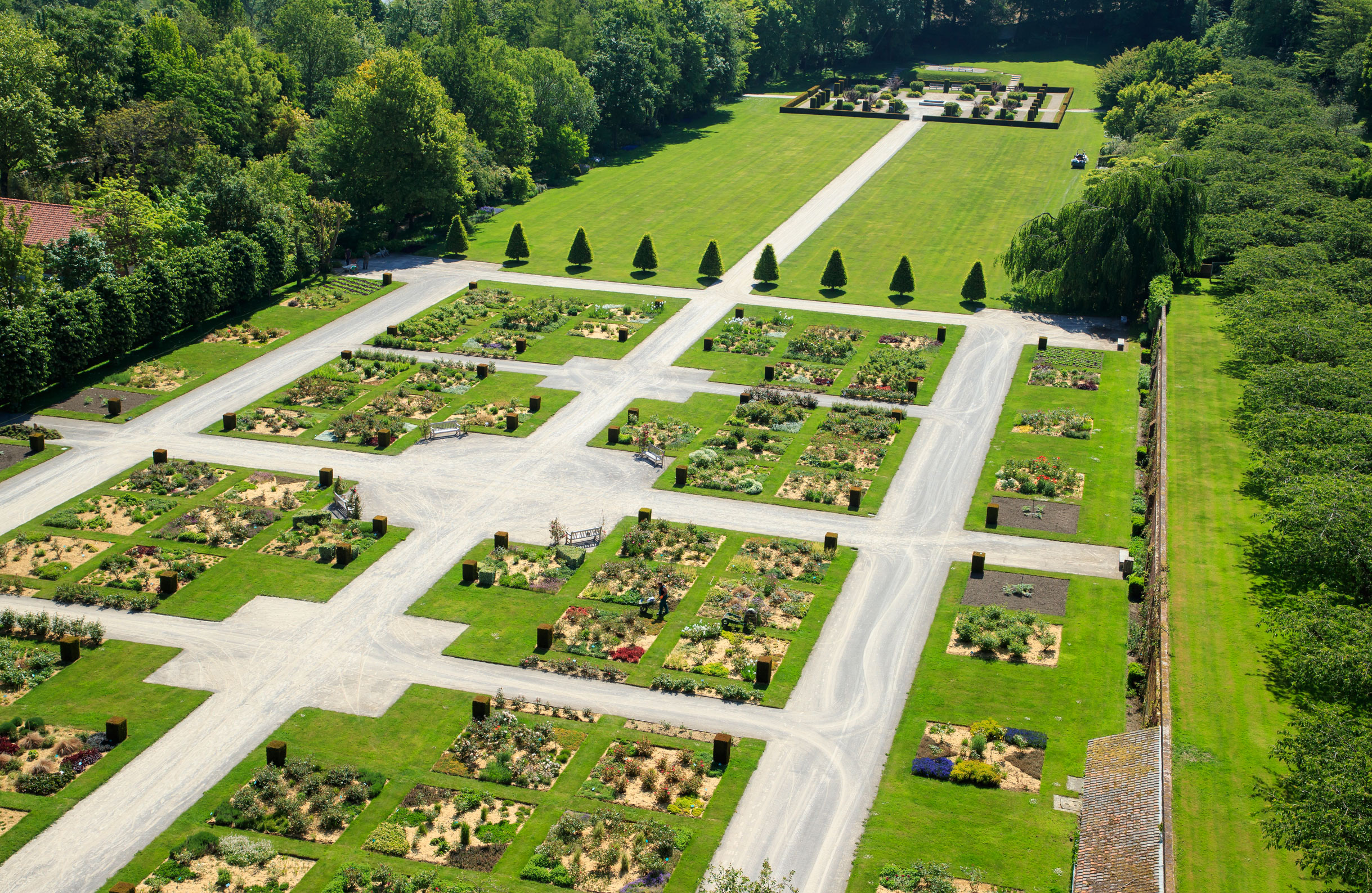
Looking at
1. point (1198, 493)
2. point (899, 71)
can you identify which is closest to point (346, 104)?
point (1198, 493)

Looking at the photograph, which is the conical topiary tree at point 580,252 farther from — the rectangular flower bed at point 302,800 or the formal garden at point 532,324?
the rectangular flower bed at point 302,800

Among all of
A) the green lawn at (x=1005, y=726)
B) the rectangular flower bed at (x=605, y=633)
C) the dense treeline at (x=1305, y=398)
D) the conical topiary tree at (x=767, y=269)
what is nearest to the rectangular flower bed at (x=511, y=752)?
the rectangular flower bed at (x=605, y=633)

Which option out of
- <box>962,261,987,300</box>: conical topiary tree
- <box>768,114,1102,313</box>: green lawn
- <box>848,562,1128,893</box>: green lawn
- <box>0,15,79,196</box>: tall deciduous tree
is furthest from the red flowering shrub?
<box>0,15,79,196</box>: tall deciduous tree

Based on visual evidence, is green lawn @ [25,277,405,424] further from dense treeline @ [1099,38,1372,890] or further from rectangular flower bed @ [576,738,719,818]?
dense treeline @ [1099,38,1372,890]

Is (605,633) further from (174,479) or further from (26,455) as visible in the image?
(26,455)

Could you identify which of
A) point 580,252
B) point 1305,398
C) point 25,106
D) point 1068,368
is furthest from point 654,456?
point 25,106

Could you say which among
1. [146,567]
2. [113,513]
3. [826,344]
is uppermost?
[826,344]

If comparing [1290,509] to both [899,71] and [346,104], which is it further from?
[899,71]
